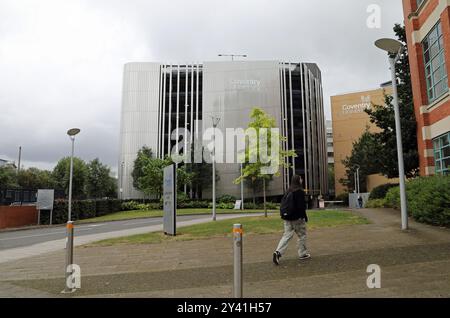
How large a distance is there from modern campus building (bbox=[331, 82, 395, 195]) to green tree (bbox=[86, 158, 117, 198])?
144 feet

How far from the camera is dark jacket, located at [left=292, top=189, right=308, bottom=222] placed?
7.51m

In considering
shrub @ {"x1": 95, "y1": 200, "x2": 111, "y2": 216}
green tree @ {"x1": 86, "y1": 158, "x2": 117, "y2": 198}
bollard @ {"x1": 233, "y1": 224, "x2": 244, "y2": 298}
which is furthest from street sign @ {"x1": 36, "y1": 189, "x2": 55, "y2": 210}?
green tree @ {"x1": 86, "y1": 158, "x2": 117, "y2": 198}

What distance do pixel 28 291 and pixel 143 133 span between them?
48656mm

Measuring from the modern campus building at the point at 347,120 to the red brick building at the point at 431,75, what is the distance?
5778cm

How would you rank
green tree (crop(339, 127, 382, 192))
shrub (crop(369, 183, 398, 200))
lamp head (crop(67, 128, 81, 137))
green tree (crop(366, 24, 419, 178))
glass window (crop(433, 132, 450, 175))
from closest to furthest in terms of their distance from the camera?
1. glass window (crop(433, 132, 450, 175))
2. green tree (crop(366, 24, 419, 178))
3. lamp head (crop(67, 128, 81, 137))
4. shrub (crop(369, 183, 398, 200))
5. green tree (crop(339, 127, 382, 192))

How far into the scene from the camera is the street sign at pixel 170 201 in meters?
13.1

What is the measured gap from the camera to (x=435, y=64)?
615 inches

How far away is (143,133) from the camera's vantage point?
176 ft

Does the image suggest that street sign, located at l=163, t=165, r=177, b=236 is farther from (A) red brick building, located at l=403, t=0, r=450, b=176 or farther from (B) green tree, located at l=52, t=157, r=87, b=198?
(B) green tree, located at l=52, t=157, r=87, b=198

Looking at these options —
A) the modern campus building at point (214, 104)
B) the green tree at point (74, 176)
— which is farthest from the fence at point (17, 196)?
the green tree at point (74, 176)

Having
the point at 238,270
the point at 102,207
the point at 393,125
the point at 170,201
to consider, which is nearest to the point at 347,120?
the point at 102,207
